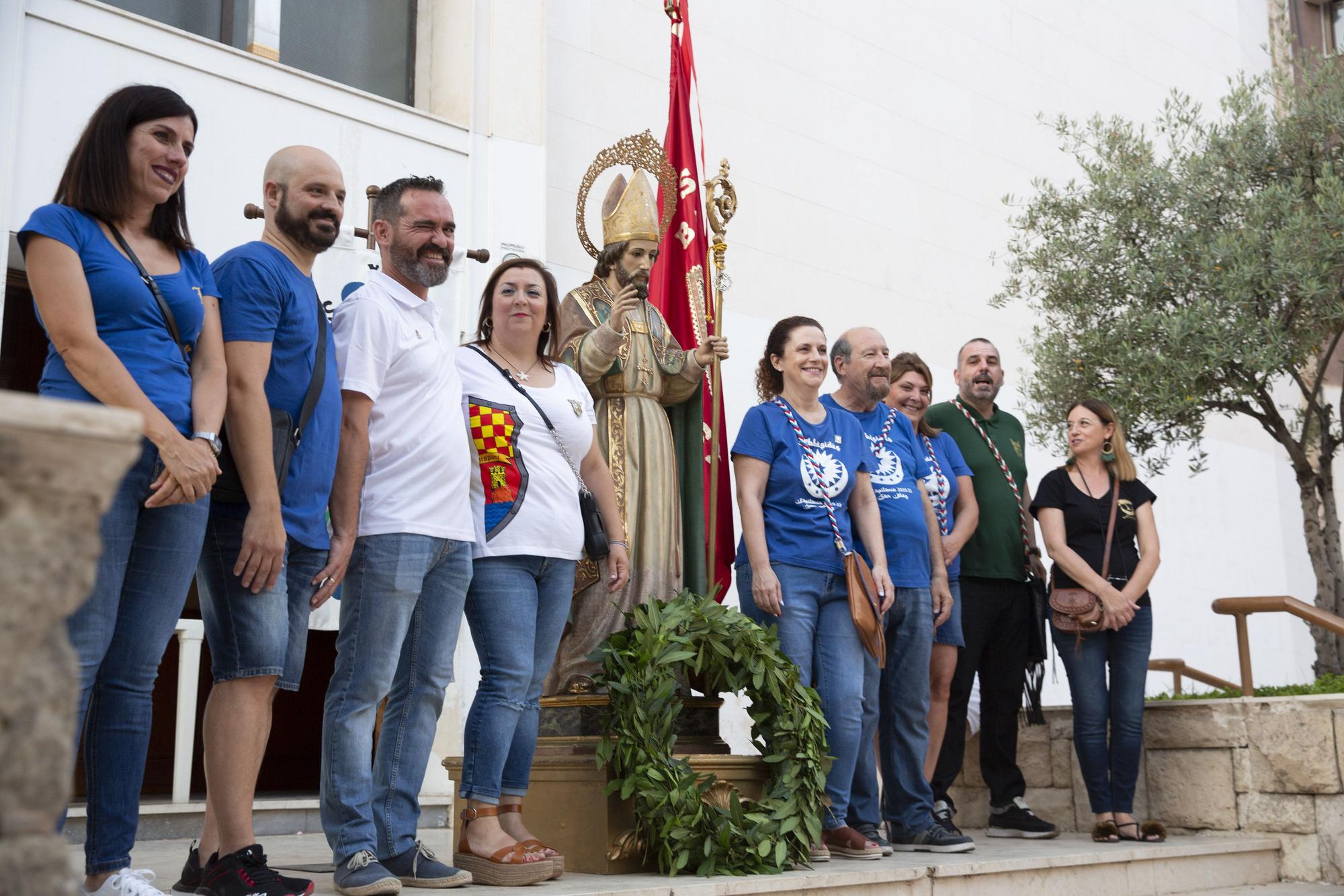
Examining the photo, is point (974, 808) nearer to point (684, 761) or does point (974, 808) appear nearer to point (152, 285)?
point (684, 761)

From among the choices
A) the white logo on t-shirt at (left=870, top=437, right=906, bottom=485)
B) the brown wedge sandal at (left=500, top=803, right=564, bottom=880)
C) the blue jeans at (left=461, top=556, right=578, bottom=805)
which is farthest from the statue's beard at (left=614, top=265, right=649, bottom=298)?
the brown wedge sandal at (left=500, top=803, right=564, bottom=880)

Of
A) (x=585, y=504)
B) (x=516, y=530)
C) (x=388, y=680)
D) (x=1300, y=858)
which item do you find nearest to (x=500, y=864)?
(x=388, y=680)

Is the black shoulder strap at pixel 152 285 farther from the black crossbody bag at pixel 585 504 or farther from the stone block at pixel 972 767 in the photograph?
the stone block at pixel 972 767

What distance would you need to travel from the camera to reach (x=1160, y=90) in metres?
12.0

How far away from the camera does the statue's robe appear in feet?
13.4

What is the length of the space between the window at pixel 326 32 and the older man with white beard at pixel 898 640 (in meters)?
3.84

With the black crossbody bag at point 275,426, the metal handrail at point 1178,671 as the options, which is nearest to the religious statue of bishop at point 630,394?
the black crossbody bag at point 275,426

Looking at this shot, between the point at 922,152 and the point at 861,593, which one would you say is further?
the point at 922,152

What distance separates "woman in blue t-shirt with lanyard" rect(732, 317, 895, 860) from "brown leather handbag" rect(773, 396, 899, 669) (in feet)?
0.03

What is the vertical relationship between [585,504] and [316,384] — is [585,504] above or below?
below

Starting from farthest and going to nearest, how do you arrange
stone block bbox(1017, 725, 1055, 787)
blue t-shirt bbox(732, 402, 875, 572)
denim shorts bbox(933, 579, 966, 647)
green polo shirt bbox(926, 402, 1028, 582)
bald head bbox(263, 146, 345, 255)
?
stone block bbox(1017, 725, 1055, 787), green polo shirt bbox(926, 402, 1028, 582), denim shorts bbox(933, 579, 966, 647), blue t-shirt bbox(732, 402, 875, 572), bald head bbox(263, 146, 345, 255)

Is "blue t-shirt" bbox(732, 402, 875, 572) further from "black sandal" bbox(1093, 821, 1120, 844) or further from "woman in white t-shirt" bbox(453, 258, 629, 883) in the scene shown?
"black sandal" bbox(1093, 821, 1120, 844)

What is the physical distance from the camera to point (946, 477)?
5.07 meters

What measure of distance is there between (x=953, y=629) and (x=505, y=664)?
87.5 inches
